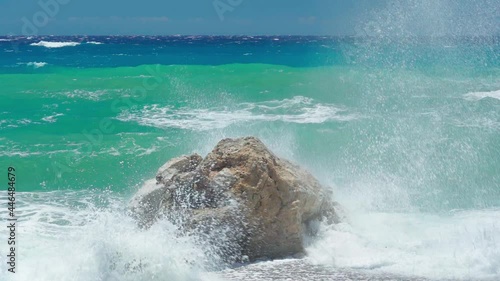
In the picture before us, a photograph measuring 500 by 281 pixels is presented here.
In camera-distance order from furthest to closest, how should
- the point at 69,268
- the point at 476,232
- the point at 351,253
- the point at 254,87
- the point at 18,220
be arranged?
the point at 254,87 < the point at 18,220 < the point at 476,232 < the point at 351,253 < the point at 69,268

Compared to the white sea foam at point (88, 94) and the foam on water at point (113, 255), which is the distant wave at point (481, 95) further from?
the foam on water at point (113, 255)

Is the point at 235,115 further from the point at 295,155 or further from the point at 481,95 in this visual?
the point at 481,95

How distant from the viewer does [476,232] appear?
7.07 meters

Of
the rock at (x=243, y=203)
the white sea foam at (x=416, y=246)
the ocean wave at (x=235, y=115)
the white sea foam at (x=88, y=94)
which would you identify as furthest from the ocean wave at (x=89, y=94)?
the white sea foam at (x=416, y=246)

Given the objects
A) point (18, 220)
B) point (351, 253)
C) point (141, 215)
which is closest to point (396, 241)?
point (351, 253)

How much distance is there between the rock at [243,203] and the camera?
257 inches

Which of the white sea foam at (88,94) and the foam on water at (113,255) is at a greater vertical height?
the white sea foam at (88,94)

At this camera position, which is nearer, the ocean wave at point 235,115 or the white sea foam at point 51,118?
the ocean wave at point 235,115

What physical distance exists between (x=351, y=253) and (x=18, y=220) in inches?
177

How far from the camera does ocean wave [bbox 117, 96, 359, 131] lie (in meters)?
15.8

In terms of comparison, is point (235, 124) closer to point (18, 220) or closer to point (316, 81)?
point (18, 220)

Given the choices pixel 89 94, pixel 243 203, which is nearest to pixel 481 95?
pixel 89 94

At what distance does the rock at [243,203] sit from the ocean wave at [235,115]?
26.5 feet

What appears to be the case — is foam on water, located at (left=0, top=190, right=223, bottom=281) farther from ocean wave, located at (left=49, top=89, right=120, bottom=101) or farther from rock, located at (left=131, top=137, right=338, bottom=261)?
ocean wave, located at (left=49, top=89, right=120, bottom=101)
